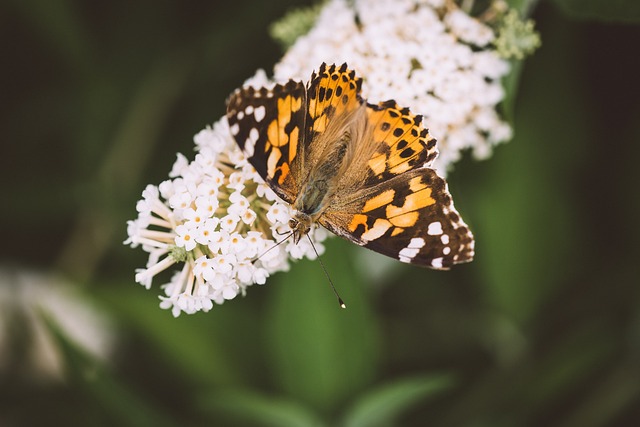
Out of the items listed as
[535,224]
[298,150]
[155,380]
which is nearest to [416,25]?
[298,150]

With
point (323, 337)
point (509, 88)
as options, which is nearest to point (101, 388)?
point (323, 337)

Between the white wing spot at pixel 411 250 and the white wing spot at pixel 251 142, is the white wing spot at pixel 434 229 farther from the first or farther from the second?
the white wing spot at pixel 251 142

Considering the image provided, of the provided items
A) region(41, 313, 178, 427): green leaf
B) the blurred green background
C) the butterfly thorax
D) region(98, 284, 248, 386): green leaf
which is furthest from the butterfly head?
region(98, 284, 248, 386): green leaf

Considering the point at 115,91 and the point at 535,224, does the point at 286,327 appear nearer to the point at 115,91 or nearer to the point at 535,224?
the point at 535,224

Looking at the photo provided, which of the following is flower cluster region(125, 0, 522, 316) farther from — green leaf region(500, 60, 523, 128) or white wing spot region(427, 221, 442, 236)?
white wing spot region(427, 221, 442, 236)

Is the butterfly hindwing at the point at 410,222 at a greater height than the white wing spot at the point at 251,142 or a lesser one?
lesser

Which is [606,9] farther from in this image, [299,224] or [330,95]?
[299,224]

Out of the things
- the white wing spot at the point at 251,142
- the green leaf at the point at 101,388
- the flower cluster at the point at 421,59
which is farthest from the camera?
the green leaf at the point at 101,388

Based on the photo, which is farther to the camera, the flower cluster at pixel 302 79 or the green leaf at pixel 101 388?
the green leaf at pixel 101 388

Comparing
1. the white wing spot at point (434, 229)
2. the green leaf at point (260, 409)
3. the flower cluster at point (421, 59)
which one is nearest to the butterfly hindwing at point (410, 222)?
the white wing spot at point (434, 229)
